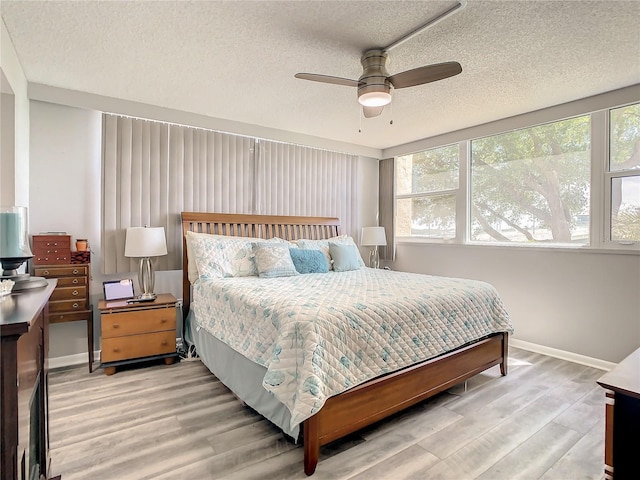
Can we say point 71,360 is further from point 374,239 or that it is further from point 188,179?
point 374,239

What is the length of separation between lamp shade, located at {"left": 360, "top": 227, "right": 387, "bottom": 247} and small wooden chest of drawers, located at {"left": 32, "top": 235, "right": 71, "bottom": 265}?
11.4 feet

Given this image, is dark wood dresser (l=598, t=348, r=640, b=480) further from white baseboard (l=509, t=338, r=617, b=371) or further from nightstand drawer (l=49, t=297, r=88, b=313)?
nightstand drawer (l=49, t=297, r=88, b=313)

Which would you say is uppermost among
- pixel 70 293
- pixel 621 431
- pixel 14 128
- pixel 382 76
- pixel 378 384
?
pixel 382 76

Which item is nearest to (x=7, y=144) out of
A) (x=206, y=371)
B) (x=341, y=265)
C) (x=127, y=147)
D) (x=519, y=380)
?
(x=127, y=147)

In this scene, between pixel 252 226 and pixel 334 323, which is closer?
pixel 334 323

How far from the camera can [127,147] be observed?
11.2 feet

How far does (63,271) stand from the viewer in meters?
2.91

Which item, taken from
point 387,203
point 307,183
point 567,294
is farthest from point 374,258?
point 567,294

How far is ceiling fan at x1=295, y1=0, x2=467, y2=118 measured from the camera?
2.12 m

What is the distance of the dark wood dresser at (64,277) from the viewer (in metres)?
2.86

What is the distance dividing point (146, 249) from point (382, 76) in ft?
8.21

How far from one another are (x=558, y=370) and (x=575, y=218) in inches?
58.6

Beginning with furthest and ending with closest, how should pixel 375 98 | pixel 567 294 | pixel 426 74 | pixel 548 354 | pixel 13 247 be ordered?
pixel 548 354
pixel 567 294
pixel 375 98
pixel 426 74
pixel 13 247

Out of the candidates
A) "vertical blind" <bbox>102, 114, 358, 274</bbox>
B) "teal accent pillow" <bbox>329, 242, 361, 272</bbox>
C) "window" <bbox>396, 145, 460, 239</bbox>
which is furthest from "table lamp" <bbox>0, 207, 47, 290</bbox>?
"window" <bbox>396, 145, 460, 239</bbox>
